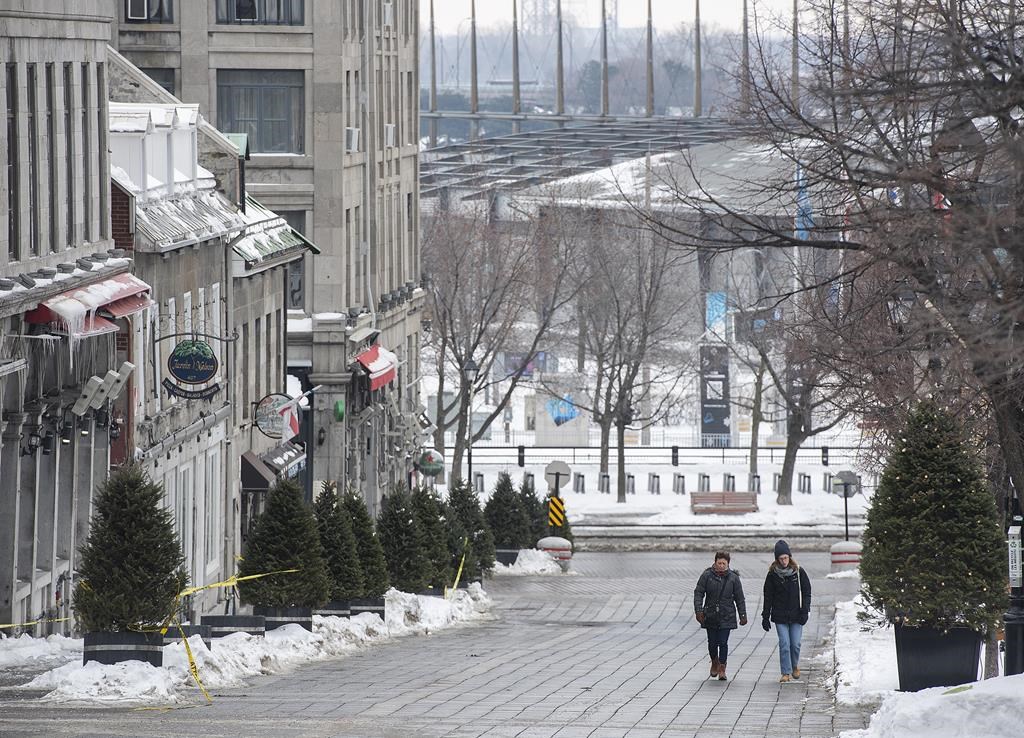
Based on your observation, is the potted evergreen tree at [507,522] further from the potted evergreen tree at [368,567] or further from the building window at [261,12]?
the potted evergreen tree at [368,567]

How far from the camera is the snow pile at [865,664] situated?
17.7m

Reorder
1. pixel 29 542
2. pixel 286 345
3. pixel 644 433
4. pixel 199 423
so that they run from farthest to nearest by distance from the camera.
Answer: pixel 644 433 < pixel 286 345 < pixel 199 423 < pixel 29 542

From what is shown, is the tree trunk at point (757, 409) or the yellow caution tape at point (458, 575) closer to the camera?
the yellow caution tape at point (458, 575)

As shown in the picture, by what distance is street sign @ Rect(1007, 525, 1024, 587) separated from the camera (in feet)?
53.6

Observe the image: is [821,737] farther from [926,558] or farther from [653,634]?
[653,634]

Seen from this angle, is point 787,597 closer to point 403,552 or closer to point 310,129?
point 403,552

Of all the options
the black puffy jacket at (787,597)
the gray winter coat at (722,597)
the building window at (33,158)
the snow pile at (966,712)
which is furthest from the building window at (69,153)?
the snow pile at (966,712)

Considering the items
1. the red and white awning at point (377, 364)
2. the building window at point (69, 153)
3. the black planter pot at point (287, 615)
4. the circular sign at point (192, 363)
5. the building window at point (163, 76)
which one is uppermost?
the building window at point (163, 76)

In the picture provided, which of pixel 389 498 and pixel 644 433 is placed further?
pixel 644 433

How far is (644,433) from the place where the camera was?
78250 mm

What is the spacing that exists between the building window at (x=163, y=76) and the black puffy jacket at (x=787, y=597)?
93.9 ft

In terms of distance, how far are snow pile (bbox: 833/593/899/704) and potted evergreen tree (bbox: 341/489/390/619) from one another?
262 inches

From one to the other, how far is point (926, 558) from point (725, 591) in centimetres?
386

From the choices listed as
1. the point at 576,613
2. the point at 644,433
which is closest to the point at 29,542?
the point at 576,613
